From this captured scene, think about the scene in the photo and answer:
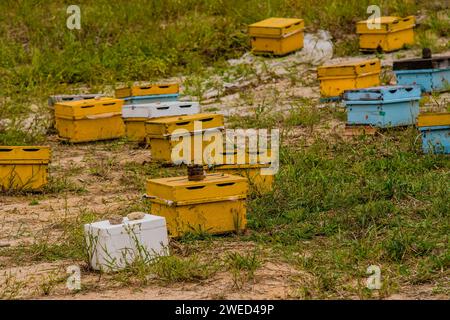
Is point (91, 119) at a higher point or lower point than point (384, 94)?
lower

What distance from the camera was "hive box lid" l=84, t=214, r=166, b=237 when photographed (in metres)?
7.16

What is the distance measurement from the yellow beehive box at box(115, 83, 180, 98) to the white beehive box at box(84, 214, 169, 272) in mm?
5263

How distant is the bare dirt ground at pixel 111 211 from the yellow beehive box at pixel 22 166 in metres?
0.11

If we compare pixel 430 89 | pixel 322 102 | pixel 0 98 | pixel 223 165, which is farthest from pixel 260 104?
pixel 223 165

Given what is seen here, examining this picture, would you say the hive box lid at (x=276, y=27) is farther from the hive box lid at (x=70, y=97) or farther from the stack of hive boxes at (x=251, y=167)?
the stack of hive boxes at (x=251, y=167)

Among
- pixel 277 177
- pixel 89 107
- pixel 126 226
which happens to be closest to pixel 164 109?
pixel 89 107

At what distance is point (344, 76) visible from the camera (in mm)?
12734

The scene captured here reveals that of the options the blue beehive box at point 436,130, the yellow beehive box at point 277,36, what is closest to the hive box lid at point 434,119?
the blue beehive box at point 436,130

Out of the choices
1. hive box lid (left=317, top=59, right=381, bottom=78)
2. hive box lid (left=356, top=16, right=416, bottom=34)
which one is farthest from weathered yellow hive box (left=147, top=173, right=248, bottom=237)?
hive box lid (left=356, top=16, right=416, bottom=34)

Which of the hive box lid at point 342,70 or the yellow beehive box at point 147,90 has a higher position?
the hive box lid at point 342,70

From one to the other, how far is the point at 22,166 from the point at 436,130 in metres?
3.51

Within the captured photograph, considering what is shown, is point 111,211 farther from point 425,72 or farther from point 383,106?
point 425,72

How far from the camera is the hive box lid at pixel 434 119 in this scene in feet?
32.1

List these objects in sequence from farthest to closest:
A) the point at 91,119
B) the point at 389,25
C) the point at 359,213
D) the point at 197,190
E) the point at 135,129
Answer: the point at 389,25, the point at 91,119, the point at 135,129, the point at 359,213, the point at 197,190
